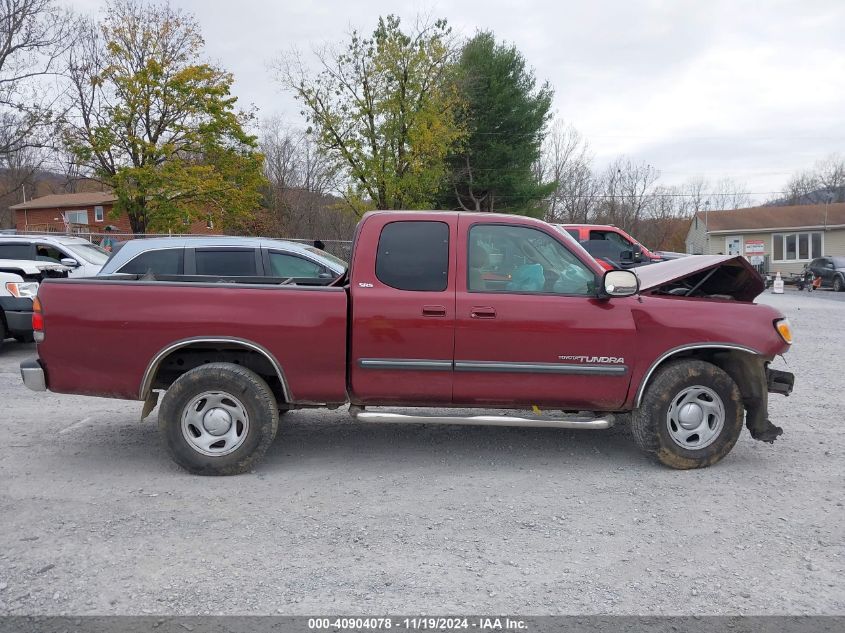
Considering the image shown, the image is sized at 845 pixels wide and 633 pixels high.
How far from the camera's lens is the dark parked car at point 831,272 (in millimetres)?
28141

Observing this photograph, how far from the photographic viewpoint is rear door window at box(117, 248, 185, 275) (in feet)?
32.2

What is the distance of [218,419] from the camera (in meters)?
4.99

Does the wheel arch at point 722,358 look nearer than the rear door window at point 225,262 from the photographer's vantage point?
Yes

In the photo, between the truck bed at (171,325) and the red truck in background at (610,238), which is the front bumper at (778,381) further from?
the red truck in background at (610,238)

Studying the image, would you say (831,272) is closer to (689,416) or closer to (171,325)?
(689,416)

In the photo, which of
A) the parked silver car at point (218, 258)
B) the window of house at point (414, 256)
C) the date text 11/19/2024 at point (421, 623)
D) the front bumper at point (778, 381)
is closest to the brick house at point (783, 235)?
the parked silver car at point (218, 258)

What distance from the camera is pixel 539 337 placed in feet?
16.2

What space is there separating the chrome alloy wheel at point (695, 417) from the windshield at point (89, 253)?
11.2 metres

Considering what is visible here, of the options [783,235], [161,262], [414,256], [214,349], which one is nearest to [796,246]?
[783,235]

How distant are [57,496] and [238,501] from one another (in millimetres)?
1244

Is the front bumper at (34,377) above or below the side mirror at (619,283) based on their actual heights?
below

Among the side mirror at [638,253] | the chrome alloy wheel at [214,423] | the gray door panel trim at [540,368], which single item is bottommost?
the chrome alloy wheel at [214,423]

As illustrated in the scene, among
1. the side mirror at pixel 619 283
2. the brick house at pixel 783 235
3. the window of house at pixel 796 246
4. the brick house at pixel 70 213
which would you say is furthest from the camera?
the brick house at pixel 70 213

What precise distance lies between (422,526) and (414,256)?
6.41 ft
